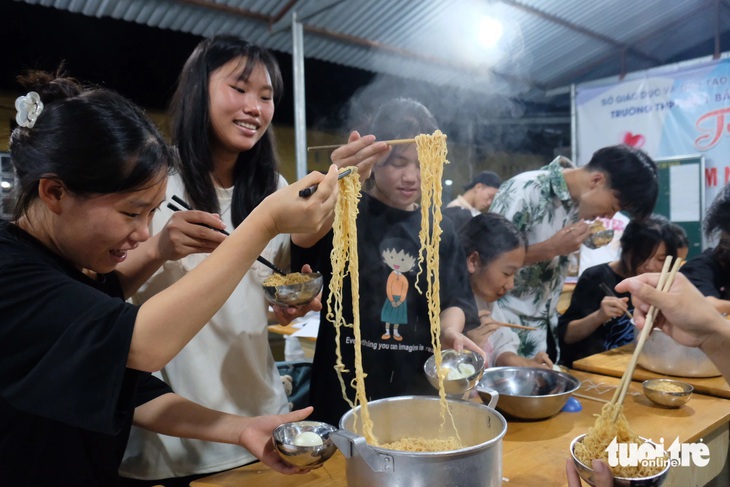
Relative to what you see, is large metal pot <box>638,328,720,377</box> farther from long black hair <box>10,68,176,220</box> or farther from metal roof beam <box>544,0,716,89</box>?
metal roof beam <box>544,0,716,89</box>

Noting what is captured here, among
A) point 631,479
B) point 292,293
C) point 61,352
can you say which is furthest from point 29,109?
point 631,479

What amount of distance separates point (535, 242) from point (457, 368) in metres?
1.88

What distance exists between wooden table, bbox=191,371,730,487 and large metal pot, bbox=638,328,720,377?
0.81 feet

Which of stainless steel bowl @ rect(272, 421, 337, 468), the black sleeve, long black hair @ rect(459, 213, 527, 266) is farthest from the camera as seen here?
long black hair @ rect(459, 213, 527, 266)

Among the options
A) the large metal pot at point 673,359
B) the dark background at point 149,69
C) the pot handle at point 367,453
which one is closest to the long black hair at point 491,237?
the large metal pot at point 673,359

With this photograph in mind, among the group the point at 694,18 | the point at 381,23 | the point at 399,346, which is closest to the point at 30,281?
the point at 399,346

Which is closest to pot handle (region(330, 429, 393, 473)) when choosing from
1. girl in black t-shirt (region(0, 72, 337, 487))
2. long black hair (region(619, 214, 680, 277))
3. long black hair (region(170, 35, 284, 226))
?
girl in black t-shirt (region(0, 72, 337, 487))

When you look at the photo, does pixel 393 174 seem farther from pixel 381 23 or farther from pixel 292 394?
pixel 381 23

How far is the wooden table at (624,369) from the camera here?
2.78 metres

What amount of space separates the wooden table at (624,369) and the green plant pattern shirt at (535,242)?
45 cm

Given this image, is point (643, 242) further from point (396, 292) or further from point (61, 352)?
point (61, 352)

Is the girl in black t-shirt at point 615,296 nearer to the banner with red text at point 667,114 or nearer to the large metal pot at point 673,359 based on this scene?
the large metal pot at point 673,359

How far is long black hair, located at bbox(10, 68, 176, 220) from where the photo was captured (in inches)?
56.9

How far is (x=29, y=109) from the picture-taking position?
1526 mm
